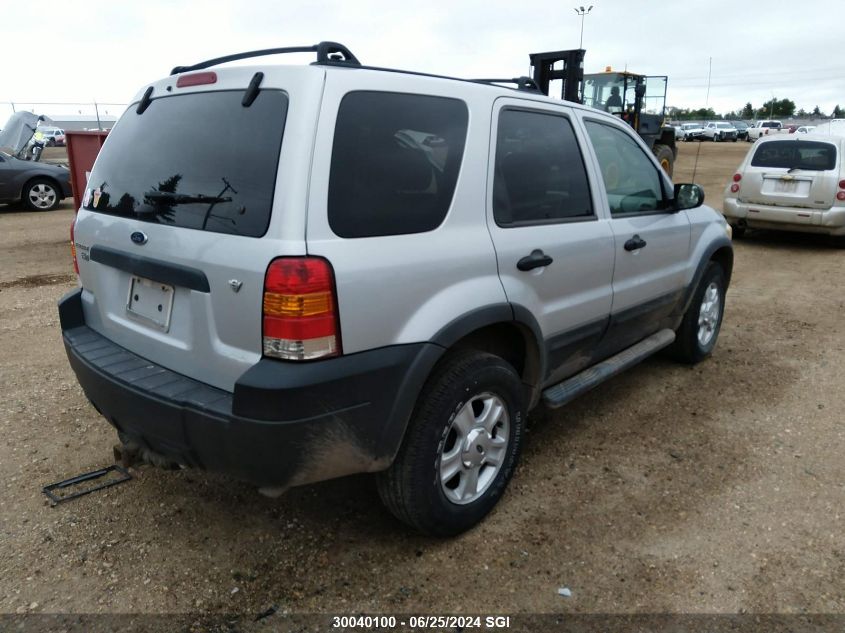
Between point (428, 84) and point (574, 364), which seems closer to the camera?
point (428, 84)

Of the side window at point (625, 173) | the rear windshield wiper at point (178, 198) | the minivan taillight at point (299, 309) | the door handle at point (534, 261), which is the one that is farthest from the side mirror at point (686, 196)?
the rear windshield wiper at point (178, 198)

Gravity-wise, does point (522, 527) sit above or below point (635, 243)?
below

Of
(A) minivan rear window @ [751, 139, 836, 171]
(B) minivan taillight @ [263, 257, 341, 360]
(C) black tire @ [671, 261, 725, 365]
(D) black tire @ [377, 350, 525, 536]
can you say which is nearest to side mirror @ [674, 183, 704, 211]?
(C) black tire @ [671, 261, 725, 365]

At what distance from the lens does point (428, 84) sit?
2.60 m

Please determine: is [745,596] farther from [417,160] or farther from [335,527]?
[417,160]

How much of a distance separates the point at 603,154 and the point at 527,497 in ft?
6.24

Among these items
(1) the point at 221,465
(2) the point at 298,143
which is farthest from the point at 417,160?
(1) the point at 221,465

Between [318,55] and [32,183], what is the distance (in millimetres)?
13165

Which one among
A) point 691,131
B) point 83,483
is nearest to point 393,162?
point 83,483

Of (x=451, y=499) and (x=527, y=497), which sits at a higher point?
(x=451, y=499)

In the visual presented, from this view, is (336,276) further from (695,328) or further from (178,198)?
(695,328)

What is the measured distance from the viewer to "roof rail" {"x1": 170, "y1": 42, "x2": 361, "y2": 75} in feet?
7.85

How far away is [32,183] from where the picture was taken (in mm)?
13094

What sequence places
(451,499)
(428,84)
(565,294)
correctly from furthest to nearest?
(565,294), (451,499), (428,84)
